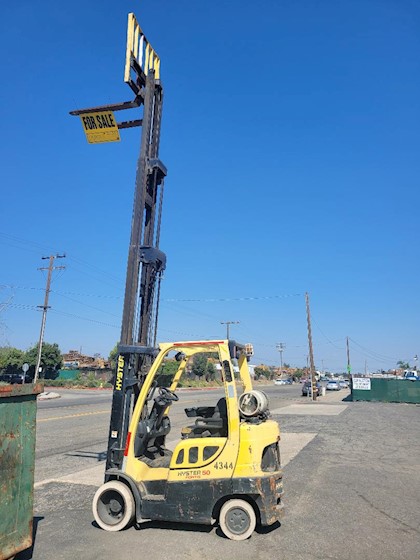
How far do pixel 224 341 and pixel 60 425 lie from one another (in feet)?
43.9

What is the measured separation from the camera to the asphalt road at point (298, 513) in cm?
457

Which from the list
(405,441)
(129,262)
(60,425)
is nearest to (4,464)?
(129,262)

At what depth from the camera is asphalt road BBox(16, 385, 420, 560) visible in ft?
15.0

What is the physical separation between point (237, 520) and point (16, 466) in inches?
96.0

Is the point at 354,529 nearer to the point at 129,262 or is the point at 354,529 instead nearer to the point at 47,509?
the point at 47,509

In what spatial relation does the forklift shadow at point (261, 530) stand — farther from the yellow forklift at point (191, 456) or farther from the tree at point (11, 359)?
the tree at point (11, 359)

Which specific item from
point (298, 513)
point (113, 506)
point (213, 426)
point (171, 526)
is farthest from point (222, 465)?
point (298, 513)

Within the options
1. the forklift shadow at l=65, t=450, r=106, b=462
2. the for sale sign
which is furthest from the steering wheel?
the for sale sign

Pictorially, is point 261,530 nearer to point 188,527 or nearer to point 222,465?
point 188,527

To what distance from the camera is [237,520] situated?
488 centimetres

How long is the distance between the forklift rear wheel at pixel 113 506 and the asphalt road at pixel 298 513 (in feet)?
0.40

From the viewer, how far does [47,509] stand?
19.9 feet

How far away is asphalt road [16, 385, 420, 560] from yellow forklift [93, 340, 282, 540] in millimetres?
233

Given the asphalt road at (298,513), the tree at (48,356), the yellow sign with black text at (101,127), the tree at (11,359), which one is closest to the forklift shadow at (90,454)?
the asphalt road at (298,513)
